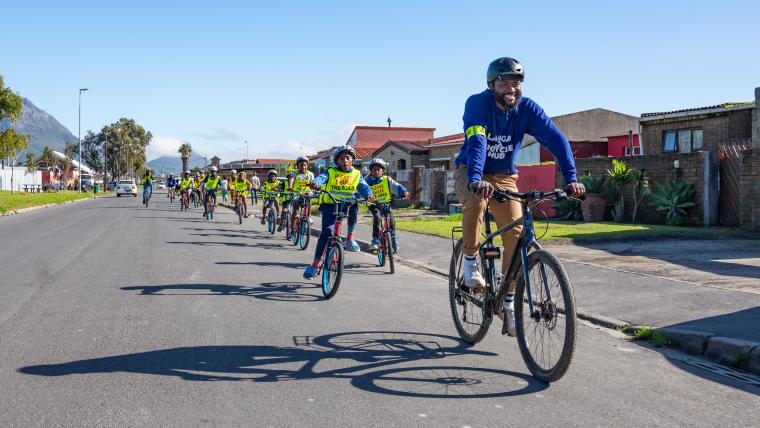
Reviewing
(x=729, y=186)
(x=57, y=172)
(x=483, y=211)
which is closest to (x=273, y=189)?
(x=729, y=186)

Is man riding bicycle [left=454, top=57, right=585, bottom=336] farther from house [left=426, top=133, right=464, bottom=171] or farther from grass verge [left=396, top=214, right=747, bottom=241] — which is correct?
house [left=426, top=133, right=464, bottom=171]

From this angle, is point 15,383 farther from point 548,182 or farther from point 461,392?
point 548,182

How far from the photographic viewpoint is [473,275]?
560 cm

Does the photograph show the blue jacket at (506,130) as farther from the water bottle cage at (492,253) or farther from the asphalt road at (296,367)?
the asphalt road at (296,367)

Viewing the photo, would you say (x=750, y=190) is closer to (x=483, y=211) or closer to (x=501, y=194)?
(x=483, y=211)

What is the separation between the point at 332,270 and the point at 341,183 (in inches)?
68.3

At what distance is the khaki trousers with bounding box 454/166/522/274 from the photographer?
5.42 m

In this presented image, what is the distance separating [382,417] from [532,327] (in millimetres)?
1411

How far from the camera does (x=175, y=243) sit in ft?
50.4

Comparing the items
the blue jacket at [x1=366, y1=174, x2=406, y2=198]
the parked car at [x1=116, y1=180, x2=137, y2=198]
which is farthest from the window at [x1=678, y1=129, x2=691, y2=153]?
the parked car at [x1=116, y1=180, x2=137, y2=198]

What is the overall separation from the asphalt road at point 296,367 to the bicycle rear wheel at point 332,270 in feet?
0.57

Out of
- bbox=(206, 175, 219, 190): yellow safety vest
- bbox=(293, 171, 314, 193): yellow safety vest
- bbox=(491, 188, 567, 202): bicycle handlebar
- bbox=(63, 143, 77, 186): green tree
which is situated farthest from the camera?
bbox=(63, 143, 77, 186): green tree

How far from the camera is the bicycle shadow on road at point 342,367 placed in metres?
4.58

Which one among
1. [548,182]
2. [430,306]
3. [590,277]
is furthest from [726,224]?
[430,306]
